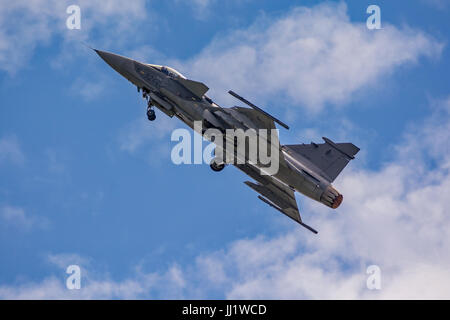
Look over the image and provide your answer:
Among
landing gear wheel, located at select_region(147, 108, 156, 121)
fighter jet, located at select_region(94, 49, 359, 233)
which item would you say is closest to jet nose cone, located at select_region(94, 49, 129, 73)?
fighter jet, located at select_region(94, 49, 359, 233)

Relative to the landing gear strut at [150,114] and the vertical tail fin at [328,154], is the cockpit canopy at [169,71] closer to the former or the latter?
the landing gear strut at [150,114]

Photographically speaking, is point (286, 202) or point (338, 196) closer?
point (338, 196)

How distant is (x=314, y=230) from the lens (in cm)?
2778

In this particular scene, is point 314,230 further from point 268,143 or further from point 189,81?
point 189,81

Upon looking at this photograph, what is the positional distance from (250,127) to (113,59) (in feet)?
21.6

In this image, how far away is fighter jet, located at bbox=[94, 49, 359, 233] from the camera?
88.7ft

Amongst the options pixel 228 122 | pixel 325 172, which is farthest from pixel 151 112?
pixel 325 172

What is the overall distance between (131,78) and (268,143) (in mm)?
6401

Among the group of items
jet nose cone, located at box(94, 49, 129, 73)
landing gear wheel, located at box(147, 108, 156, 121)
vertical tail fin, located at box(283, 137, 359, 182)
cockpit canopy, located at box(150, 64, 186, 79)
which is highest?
jet nose cone, located at box(94, 49, 129, 73)

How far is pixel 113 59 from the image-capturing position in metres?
28.5

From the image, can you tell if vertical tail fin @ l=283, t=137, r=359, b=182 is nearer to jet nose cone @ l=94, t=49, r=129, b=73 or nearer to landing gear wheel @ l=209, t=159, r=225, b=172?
landing gear wheel @ l=209, t=159, r=225, b=172

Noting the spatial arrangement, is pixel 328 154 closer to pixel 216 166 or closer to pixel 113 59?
pixel 216 166

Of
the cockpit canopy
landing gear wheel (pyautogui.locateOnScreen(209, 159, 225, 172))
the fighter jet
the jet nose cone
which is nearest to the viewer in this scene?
the fighter jet

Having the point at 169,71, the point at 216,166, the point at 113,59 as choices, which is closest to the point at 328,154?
the point at 216,166
